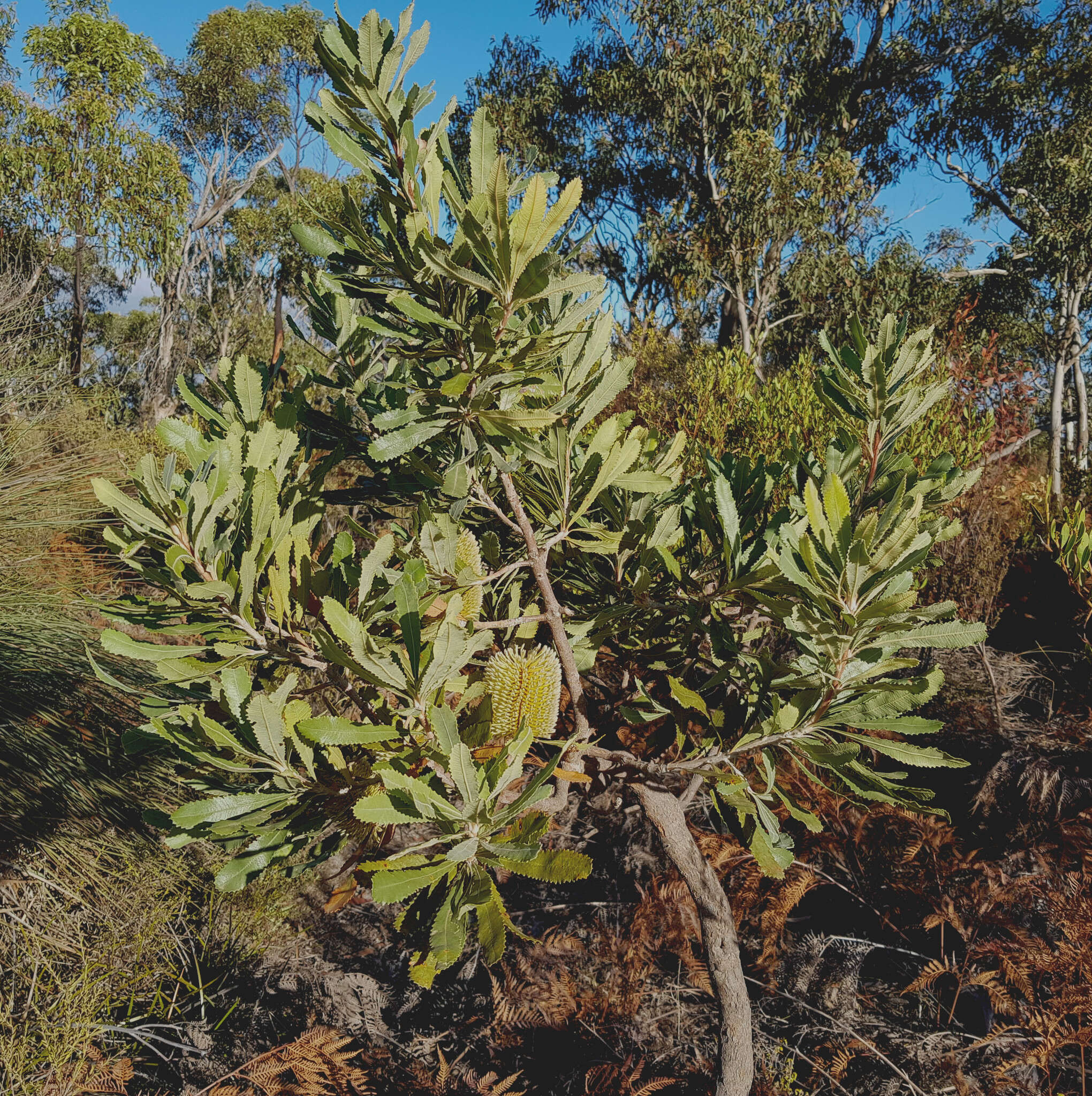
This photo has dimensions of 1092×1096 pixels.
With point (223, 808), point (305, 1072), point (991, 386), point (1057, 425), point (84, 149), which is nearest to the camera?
point (223, 808)

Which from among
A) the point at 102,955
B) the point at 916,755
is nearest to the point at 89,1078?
the point at 102,955

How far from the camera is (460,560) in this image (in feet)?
3.53

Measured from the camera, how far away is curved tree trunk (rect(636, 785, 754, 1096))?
148 centimetres

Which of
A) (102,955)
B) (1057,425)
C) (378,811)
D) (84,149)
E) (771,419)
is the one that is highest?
(84,149)

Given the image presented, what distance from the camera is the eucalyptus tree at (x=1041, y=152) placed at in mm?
8953

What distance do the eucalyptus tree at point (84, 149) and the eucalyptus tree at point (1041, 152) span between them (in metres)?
11.6

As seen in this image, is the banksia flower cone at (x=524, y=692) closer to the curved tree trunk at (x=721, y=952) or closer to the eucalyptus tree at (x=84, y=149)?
the curved tree trunk at (x=721, y=952)

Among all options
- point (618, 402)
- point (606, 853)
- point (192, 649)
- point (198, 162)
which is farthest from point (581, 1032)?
point (198, 162)

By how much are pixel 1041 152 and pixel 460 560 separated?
40.5 ft

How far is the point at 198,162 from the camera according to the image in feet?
51.9

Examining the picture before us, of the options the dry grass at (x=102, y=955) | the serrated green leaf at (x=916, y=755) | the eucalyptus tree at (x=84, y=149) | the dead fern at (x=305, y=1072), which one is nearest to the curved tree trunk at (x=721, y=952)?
the serrated green leaf at (x=916, y=755)

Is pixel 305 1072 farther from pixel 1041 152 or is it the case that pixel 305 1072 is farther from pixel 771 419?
pixel 1041 152

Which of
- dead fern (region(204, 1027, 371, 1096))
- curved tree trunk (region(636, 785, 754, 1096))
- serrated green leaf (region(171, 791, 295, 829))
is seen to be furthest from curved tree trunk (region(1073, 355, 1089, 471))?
serrated green leaf (region(171, 791, 295, 829))

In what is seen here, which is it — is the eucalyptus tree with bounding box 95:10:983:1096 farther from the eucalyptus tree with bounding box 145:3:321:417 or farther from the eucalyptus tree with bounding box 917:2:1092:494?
the eucalyptus tree with bounding box 145:3:321:417
